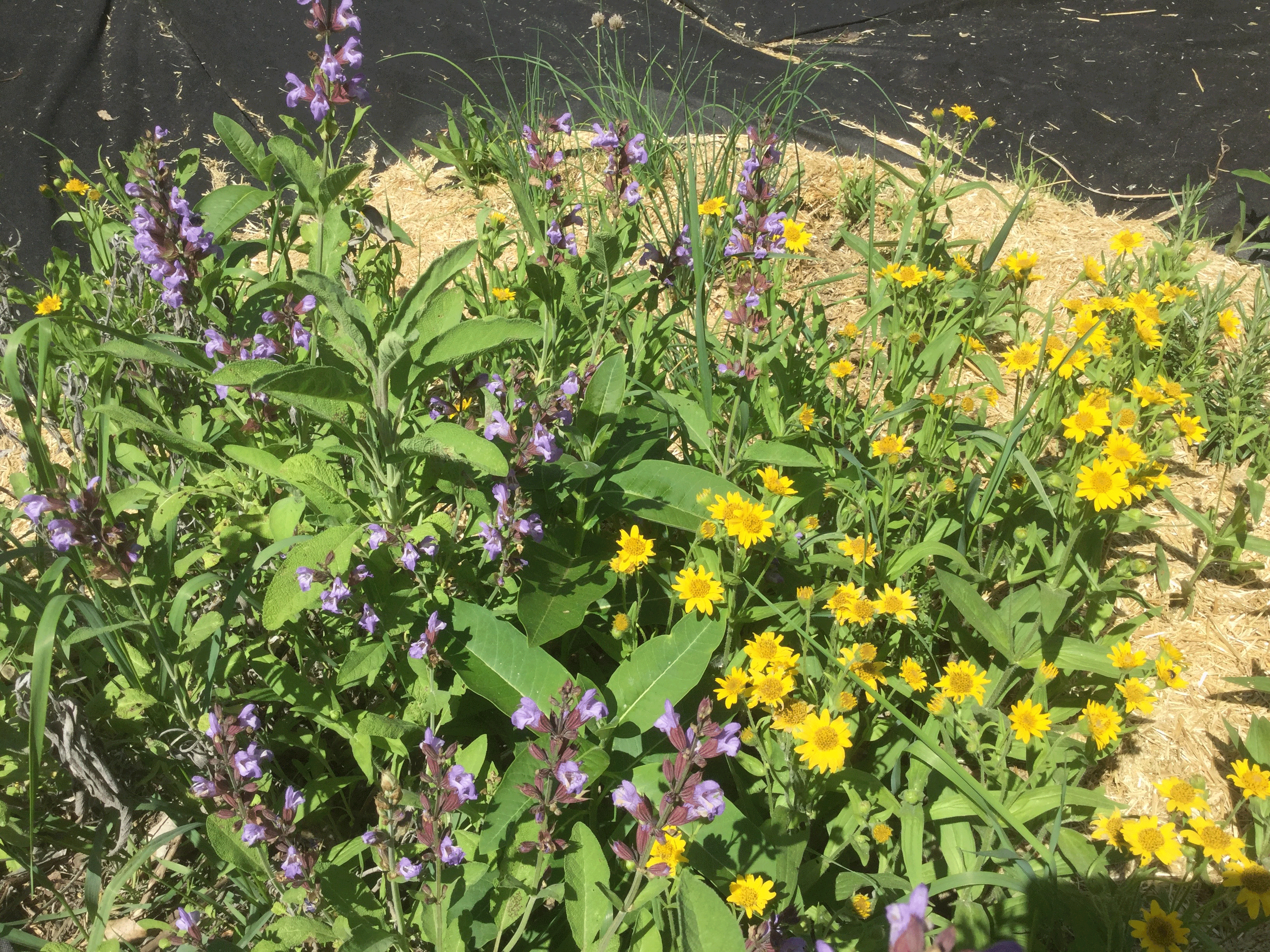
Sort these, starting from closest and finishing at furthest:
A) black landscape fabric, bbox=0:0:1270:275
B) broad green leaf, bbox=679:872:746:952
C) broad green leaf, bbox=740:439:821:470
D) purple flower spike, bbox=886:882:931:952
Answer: purple flower spike, bbox=886:882:931:952 → broad green leaf, bbox=679:872:746:952 → broad green leaf, bbox=740:439:821:470 → black landscape fabric, bbox=0:0:1270:275

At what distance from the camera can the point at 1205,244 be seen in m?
3.77

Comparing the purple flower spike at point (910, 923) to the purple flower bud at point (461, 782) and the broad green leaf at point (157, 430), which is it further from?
the broad green leaf at point (157, 430)

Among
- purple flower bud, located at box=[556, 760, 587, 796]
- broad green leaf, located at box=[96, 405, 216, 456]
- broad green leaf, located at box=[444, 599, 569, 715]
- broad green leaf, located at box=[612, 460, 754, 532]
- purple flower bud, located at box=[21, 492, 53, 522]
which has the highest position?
purple flower bud, located at box=[21, 492, 53, 522]

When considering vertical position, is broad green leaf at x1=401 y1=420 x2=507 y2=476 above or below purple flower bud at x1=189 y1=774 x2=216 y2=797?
above

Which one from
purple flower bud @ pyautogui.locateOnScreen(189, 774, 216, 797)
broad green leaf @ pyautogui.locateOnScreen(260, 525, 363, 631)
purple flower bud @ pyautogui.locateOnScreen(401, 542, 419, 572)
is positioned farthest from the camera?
purple flower bud @ pyautogui.locateOnScreen(401, 542, 419, 572)

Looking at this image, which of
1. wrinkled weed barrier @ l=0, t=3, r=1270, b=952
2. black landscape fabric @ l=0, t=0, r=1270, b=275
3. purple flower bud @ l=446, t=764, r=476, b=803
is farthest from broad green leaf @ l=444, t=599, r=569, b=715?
black landscape fabric @ l=0, t=0, r=1270, b=275

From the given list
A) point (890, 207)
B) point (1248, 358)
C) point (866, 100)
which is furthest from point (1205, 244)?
point (866, 100)

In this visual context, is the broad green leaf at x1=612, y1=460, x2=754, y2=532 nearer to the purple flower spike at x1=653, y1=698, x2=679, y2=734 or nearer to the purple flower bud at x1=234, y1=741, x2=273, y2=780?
the purple flower spike at x1=653, y1=698, x2=679, y2=734

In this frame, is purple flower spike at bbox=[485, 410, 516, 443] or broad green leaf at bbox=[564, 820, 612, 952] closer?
broad green leaf at bbox=[564, 820, 612, 952]

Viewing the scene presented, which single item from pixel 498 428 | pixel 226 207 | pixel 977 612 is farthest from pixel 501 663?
pixel 226 207

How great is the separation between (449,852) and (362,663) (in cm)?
44

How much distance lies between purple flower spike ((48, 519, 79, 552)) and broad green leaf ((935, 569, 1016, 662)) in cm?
182

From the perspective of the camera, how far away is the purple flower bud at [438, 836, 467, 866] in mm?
1316

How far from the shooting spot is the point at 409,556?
5.21ft
